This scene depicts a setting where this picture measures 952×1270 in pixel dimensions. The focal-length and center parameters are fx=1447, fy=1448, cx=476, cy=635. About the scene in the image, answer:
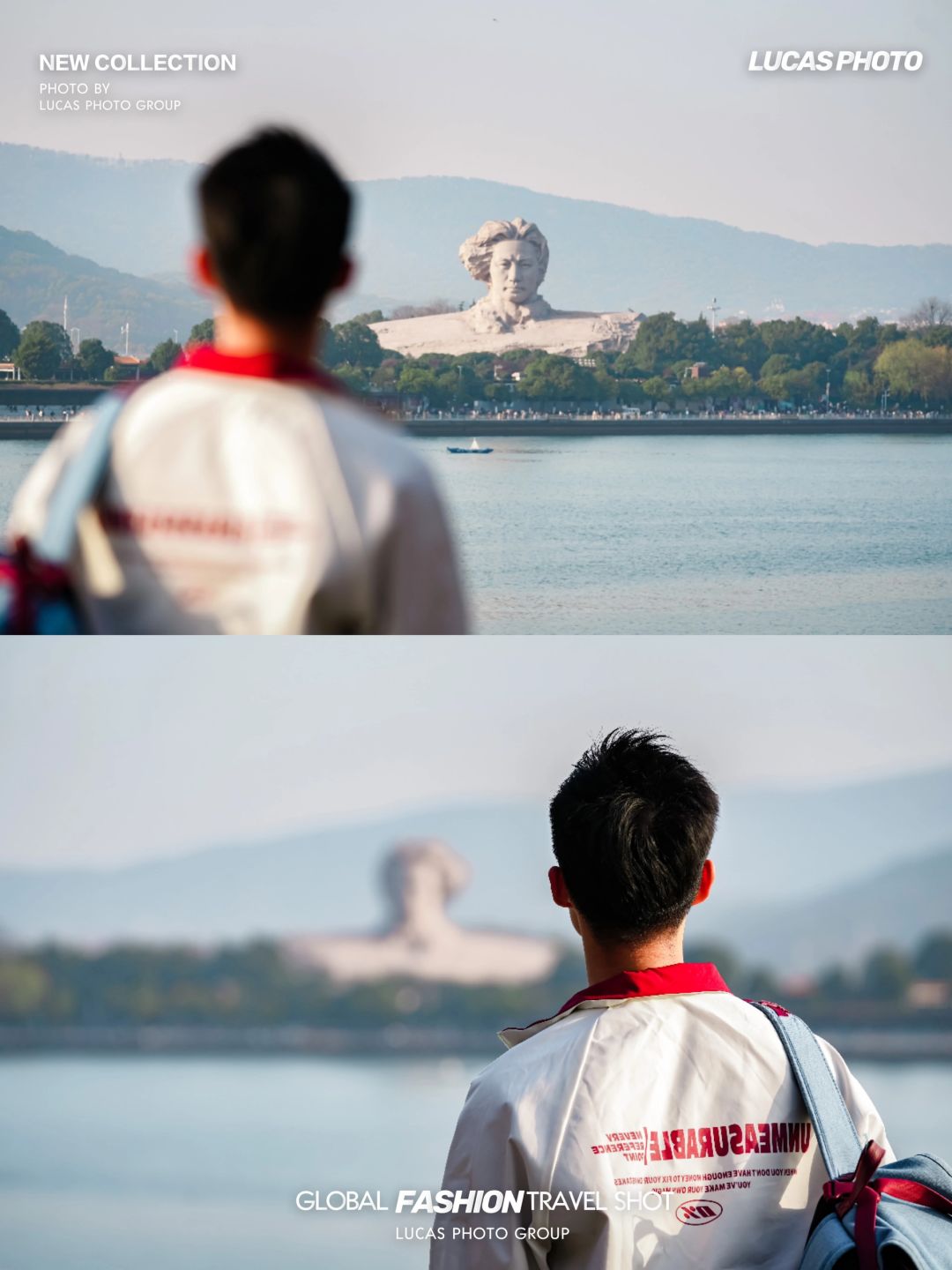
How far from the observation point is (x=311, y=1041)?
1.87 metres

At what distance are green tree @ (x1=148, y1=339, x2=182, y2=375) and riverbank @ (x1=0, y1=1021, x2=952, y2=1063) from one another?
856 mm

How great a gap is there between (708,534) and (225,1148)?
3.85 ft

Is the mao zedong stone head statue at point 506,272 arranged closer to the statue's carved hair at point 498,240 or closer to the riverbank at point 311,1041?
the statue's carved hair at point 498,240

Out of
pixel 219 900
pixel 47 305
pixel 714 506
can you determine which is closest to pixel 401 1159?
pixel 219 900

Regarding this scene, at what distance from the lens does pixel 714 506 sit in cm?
237

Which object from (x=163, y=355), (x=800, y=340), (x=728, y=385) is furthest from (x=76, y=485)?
(x=800, y=340)

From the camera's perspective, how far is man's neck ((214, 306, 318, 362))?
3.54 feet

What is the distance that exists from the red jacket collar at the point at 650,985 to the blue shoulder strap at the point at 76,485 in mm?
574

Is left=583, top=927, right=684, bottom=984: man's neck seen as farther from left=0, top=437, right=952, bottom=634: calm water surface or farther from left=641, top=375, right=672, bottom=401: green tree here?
left=641, top=375, right=672, bottom=401: green tree

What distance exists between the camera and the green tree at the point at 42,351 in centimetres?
208

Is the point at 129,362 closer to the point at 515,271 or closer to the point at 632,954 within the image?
the point at 515,271

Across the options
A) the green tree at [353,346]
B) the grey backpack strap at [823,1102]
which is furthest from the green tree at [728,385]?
the grey backpack strap at [823,1102]

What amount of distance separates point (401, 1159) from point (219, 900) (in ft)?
1.32

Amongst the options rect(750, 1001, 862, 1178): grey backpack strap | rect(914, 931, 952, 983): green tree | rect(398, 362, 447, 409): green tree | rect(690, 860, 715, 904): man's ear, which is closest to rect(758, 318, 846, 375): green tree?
rect(398, 362, 447, 409): green tree
